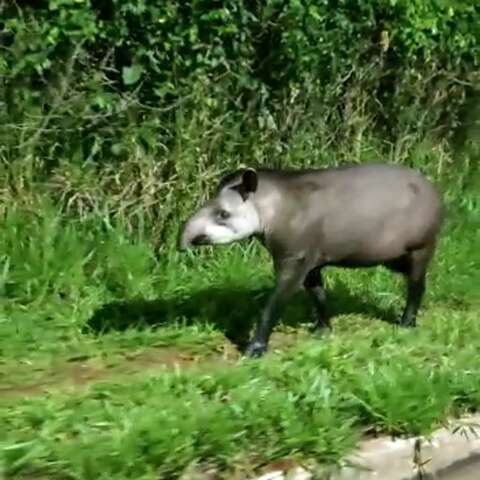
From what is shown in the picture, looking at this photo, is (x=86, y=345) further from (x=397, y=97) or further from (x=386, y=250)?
(x=397, y=97)

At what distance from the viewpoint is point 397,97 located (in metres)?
11.0

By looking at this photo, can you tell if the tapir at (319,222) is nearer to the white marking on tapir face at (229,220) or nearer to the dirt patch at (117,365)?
the white marking on tapir face at (229,220)

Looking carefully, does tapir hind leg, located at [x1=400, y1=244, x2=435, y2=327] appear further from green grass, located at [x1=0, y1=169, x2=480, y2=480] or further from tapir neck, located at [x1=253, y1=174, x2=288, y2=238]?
tapir neck, located at [x1=253, y1=174, x2=288, y2=238]

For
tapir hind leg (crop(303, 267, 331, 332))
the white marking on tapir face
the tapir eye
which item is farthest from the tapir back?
tapir hind leg (crop(303, 267, 331, 332))

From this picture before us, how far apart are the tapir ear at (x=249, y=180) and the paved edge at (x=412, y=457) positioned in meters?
1.63

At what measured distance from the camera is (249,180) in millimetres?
7266

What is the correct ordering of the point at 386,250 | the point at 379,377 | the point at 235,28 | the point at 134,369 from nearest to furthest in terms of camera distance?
1. the point at 379,377
2. the point at 134,369
3. the point at 386,250
4. the point at 235,28

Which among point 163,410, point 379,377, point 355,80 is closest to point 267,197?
point 379,377

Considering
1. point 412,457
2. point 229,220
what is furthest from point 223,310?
point 412,457

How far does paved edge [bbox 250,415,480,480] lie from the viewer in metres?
5.77

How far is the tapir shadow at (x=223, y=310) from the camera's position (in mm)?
7871

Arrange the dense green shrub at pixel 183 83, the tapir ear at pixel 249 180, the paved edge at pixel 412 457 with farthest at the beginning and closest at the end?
the dense green shrub at pixel 183 83 < the tapir ear at pixel 249 180 < the paved edge at pixel 412 457

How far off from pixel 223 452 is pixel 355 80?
5521 millimetres

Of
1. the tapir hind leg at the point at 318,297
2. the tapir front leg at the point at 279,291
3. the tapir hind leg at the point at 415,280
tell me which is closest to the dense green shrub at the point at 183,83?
the tapir hind leg at the point at 318,297
